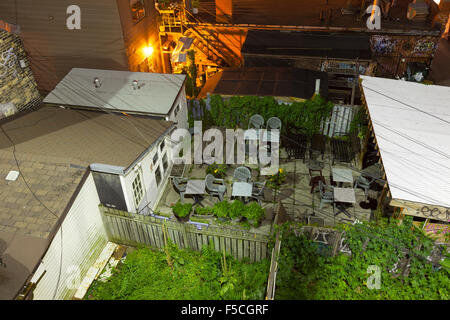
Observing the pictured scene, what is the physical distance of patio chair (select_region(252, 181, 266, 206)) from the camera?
1301 centimetres

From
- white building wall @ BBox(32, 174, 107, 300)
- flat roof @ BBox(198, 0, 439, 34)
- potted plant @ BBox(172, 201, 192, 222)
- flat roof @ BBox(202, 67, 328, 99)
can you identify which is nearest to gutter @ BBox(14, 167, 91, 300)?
white building wall @ BBox(32, 174, 107, 300)

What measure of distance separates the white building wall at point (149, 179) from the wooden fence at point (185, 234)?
25.7 inches

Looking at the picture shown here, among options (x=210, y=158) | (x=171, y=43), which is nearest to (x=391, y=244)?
(x=210, y=158)

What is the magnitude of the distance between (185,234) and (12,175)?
556 centimetres

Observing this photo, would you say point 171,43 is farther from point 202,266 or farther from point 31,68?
point 202,266

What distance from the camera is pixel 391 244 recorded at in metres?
10.0

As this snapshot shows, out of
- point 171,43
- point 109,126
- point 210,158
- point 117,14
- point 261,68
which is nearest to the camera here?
point 109,126

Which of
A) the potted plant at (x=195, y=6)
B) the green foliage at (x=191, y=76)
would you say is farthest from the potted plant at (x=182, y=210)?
the potted plant at (x=195, y=6)

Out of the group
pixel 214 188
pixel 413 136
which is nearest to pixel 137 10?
pixel 214 188

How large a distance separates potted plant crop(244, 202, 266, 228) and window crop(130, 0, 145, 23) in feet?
41.0

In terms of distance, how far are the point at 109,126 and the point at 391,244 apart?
1016cm

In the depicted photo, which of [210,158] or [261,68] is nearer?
[210,158]

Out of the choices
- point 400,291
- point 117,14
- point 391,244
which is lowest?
point 400,291

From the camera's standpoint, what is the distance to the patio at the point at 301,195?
1278 cm
